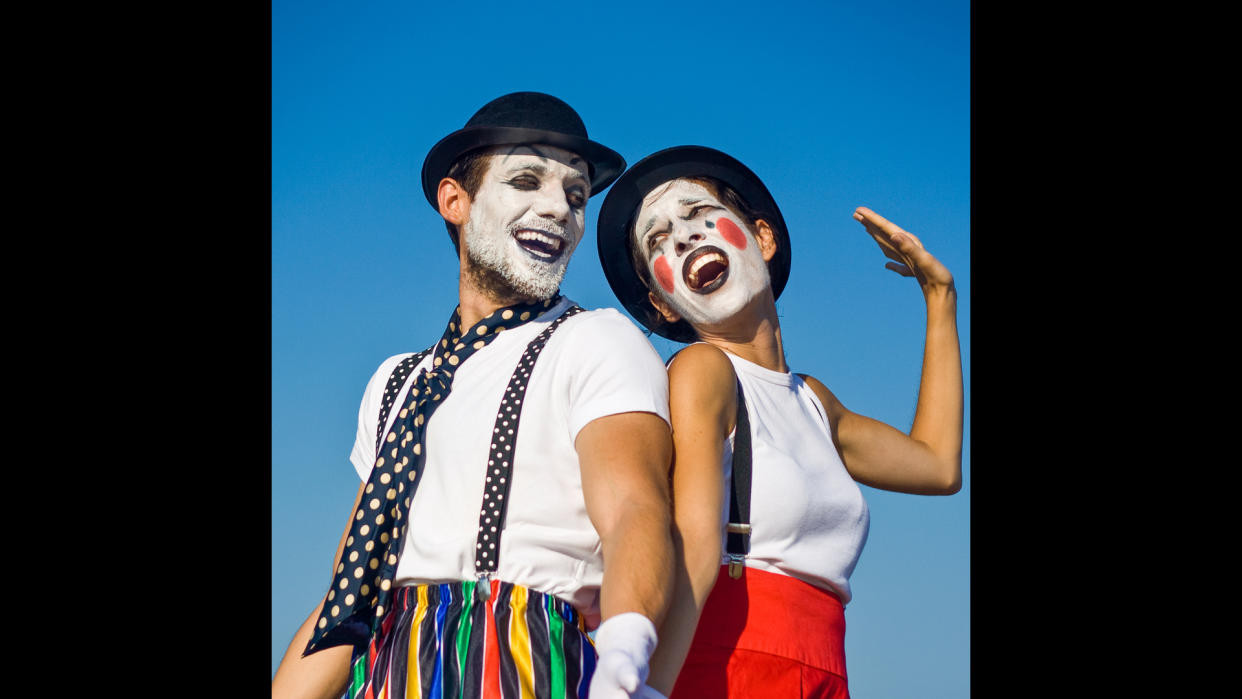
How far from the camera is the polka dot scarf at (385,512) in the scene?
2.91m

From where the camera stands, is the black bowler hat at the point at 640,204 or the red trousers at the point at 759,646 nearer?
the red trousers at the point at 759,646

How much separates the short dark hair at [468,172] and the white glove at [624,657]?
131cm

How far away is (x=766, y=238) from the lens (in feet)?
12.0

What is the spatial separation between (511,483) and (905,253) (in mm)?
1626

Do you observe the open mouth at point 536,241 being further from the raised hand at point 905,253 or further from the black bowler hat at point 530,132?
the raised hand at point 905,253

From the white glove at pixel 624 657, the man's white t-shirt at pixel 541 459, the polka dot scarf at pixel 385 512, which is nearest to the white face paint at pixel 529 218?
the polka dot scarf at pixel 385 512

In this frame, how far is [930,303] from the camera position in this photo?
3826mm

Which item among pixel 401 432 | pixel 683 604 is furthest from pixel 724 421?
pixel 401 432

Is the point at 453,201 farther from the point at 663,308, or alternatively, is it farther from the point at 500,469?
the point at 500,469

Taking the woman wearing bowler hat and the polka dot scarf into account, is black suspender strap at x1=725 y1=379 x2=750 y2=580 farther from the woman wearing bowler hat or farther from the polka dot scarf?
the polka dot scarf

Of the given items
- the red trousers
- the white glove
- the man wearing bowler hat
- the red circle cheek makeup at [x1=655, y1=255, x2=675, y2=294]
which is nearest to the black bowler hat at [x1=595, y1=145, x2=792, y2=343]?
the red circle cheek makeup at [x1=655, y1=255, x2=675, y2=294]

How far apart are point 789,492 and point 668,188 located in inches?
39.1

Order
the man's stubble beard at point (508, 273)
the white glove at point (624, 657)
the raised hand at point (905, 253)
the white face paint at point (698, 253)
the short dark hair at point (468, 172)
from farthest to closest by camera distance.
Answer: the raised hand at point (905, 253), the white face paint at point (698, 253), the short dark hair at point (468, 172), the man's stubble beard at point (508, 273), the white glove at point (624, 657)

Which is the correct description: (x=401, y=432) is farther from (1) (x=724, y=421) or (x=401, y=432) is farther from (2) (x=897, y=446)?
(2) (x=897, y=446)
